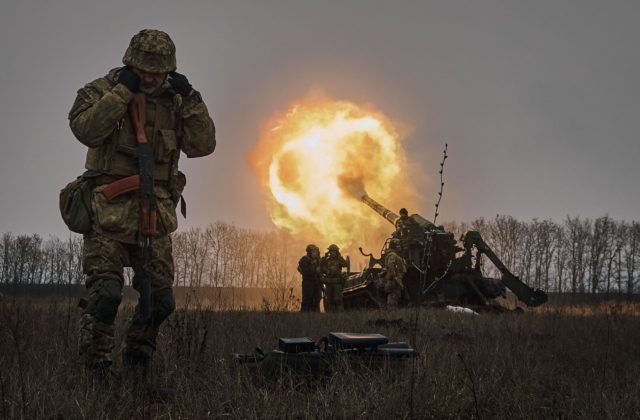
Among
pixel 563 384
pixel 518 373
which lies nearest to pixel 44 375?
pixel 518 373

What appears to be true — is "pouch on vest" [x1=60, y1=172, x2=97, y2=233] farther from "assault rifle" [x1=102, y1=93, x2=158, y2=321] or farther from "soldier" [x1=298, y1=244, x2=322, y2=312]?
"soldier" [x1=298, y1=244, x2=322, y2=312]

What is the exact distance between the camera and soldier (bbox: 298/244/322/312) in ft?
54.0

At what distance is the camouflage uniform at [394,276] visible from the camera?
16.2m

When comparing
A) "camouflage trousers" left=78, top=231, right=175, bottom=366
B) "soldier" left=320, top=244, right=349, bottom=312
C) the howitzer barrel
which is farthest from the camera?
the howitzer barrel

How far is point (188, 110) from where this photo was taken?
4.21m

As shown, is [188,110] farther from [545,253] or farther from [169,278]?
[545,253]

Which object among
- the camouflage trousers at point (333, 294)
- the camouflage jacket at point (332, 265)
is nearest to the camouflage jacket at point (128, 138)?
the camouflage jacket at point (332, 265)

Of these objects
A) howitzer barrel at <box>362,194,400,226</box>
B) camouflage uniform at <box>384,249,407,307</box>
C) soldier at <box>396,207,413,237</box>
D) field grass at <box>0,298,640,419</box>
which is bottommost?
field grass at <box>0,298,640,419</box>

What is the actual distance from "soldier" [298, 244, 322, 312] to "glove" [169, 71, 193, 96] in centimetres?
1252

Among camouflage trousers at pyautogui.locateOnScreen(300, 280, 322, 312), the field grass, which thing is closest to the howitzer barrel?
camouflage trousers at pyautogui.locateOnScreen(300, 280, 322, 312)

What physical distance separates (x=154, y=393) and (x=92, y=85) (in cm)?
215

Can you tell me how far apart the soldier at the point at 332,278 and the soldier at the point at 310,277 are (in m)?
0.24

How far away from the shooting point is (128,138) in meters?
4.02

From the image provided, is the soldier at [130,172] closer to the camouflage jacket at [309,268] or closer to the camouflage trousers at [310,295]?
the camouflage jacket at [309,268]
